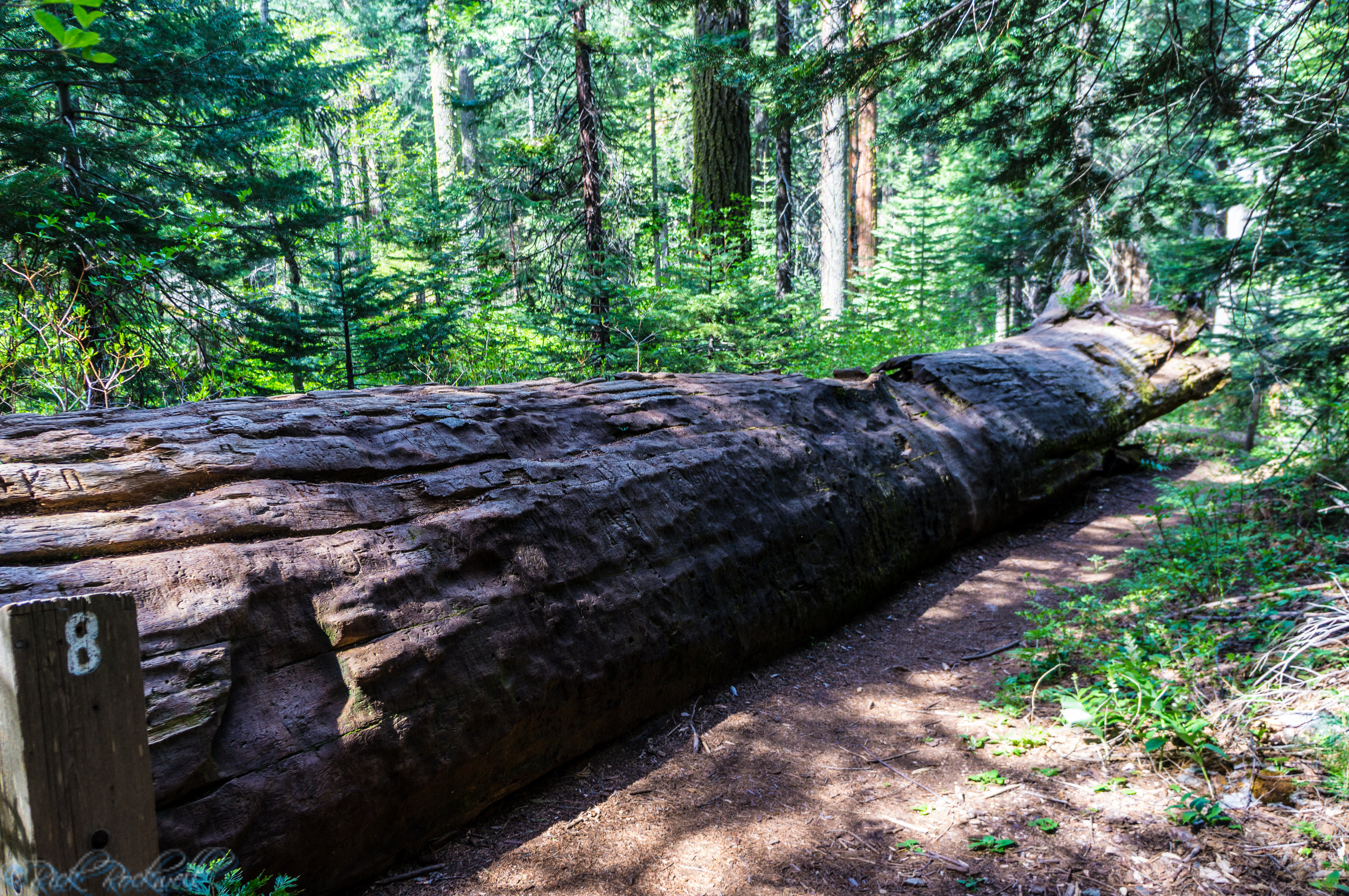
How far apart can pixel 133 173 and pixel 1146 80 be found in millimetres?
10498

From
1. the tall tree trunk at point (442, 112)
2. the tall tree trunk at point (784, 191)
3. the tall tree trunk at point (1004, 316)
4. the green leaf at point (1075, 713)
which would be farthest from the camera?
the tall tree trunk at point (442, 112)

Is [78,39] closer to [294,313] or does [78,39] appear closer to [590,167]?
[294,313]

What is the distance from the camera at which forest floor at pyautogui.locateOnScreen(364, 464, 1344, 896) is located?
247 centimetres

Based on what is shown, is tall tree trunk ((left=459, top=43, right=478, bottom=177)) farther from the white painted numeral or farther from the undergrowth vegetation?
→ the white painted numeral

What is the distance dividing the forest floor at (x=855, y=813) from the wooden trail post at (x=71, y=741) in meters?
1.17

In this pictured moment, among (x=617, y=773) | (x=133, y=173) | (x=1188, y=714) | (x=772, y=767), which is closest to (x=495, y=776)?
(x=617, y=773)

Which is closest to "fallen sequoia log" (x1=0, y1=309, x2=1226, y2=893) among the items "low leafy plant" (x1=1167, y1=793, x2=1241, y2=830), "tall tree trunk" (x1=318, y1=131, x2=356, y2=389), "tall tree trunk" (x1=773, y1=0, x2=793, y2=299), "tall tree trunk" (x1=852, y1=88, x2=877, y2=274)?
"low leafy plant" (x1=1167, y1=793, x2=1241, y2=830)

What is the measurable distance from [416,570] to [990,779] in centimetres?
269

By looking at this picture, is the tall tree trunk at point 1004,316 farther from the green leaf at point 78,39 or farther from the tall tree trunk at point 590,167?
the green leaf at point 78,39

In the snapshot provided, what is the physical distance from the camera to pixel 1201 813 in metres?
2.64

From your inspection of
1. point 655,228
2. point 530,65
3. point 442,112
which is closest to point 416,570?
point 655,228

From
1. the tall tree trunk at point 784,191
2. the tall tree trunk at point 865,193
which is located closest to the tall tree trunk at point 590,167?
the tall tree trunk at point 784,191

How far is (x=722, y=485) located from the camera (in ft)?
14.2

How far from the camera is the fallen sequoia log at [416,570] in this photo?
219cm
